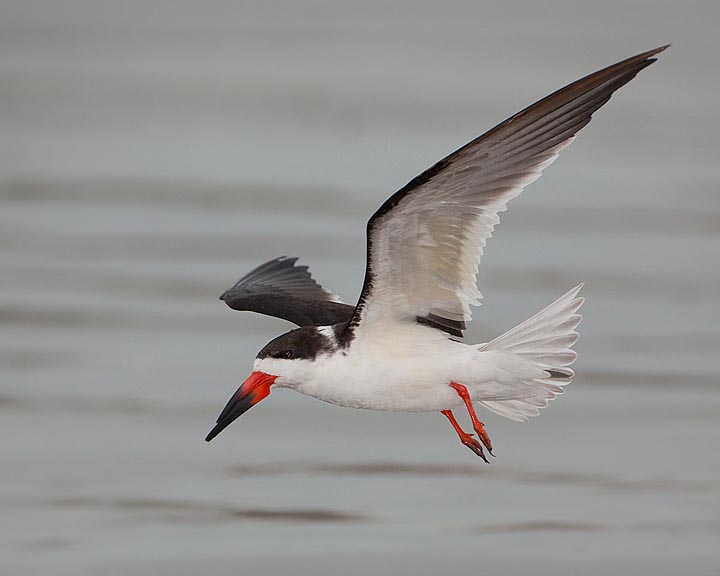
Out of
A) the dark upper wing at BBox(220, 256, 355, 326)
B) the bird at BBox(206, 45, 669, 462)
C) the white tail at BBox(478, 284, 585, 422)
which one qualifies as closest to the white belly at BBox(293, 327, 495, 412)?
the bird at BBox(206, 45, 669, 462)

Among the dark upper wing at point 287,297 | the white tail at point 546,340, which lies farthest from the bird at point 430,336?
the dark upper wing at point 287,297

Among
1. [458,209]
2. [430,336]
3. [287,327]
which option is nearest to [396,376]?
[430,336]

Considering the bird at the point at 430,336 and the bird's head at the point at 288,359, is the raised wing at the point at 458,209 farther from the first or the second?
the bird's head at the point at 288,359

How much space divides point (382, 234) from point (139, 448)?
15.7 ft

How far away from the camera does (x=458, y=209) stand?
22.1 feet

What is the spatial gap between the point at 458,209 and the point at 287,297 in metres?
2.30

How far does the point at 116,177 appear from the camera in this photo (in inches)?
752

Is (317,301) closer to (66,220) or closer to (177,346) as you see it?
(177,346)

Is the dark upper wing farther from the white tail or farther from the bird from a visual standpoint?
the white tail

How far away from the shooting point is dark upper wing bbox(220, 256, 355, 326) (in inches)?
330

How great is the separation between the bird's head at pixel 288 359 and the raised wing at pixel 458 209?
178mm

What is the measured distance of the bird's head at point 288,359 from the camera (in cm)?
719

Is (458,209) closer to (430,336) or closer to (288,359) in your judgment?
(430,336)

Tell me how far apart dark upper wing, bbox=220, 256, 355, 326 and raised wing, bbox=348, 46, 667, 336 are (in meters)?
1.14
